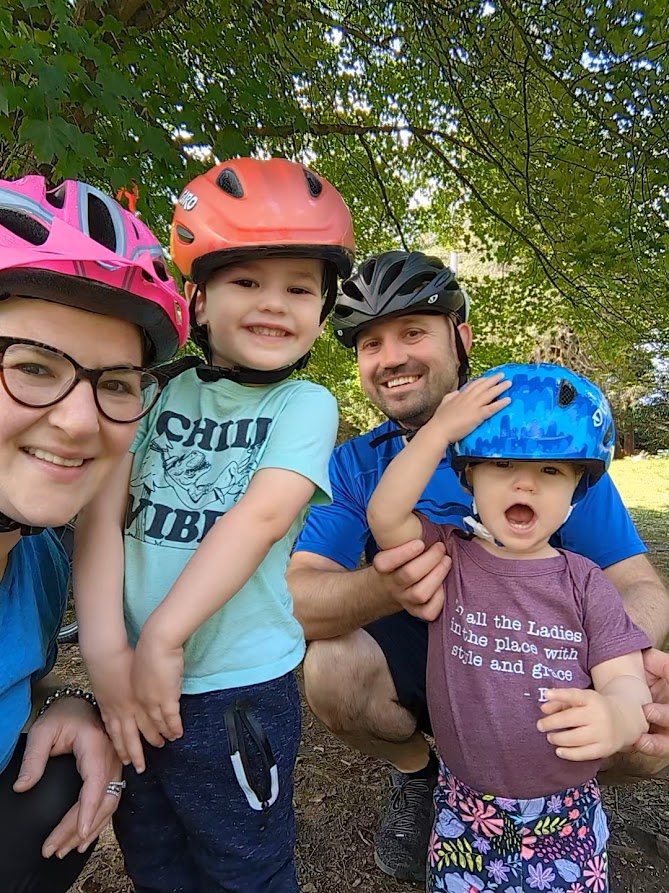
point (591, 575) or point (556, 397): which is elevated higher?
point (556, 397)

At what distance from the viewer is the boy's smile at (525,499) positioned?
211 cm

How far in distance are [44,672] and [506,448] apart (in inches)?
62.9

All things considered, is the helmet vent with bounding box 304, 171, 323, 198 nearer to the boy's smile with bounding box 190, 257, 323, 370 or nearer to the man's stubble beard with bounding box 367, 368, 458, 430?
the boy's smile with bounding box 190, 257, 323, 370

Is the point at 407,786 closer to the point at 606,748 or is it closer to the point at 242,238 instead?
the point at 606,748

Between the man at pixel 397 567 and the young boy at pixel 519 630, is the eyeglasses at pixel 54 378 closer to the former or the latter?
the young boy at pixel 519 630

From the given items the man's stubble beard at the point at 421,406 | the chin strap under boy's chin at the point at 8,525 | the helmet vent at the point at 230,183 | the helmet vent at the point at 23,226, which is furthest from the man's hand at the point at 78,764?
the man's stubble beard at the point at 421,406

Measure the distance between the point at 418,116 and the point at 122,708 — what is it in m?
6.99

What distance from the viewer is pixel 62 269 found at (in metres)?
1.51

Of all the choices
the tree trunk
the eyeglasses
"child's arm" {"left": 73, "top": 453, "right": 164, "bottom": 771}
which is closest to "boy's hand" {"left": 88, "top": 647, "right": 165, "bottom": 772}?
"child's arm" {"left": 73, "top": 453, "right": 164, "bottom": 771}

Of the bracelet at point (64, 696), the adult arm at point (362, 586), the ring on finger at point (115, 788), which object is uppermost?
the adult arm at point (362, 586)

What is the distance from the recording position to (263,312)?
2107mm

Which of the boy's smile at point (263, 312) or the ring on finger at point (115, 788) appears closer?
the ring on finger at point (115, 788)

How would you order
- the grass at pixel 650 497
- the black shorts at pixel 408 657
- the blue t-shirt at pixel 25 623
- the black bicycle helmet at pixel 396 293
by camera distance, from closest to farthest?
1. the blue t-shirt at pixel 25 623
2. the black shorts at pixel 408 657
3. the black bicycle helmet at pixel 396 293
4. the grass at pixel 650 497

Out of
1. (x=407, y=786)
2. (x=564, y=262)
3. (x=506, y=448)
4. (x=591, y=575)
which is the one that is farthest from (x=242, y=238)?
(x=564, y=262)
